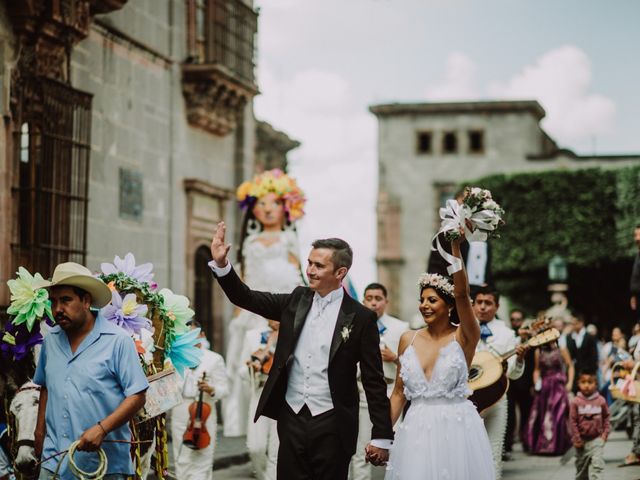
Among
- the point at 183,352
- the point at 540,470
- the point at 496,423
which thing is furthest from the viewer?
the point at 540,470

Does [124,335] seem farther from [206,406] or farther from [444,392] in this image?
[206,406]

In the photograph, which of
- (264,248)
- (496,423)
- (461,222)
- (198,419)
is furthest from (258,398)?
(461,222)

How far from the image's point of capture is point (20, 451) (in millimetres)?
7477

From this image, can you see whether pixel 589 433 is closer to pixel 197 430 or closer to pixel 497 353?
pixel 497 353

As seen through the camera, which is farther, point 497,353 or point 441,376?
point 497,353

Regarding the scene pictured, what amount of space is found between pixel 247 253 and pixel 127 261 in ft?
25.2

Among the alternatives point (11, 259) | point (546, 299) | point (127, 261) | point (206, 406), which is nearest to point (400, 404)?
point (127, 261)

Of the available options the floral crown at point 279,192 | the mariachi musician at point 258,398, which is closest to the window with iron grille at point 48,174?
the floral crown at point 279,192

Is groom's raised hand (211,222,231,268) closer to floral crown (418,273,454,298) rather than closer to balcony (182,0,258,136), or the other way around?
floral crown (418,273,454,298)

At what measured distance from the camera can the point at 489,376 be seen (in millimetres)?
10930

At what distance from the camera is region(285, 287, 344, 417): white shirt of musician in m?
7.53

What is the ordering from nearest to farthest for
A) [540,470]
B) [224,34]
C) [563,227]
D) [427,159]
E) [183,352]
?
[183,352] < [540,470] < [224,34] < [563,227] < [427,159]

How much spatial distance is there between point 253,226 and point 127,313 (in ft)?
27.8

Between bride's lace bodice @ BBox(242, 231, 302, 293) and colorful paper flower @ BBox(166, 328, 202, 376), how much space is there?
695 centimetres
